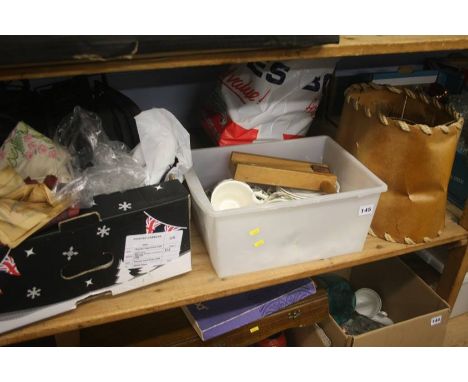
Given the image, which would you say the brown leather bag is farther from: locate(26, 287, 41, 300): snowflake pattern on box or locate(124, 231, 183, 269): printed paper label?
locate(26, 287, 41, 300): snowflake pattern on box

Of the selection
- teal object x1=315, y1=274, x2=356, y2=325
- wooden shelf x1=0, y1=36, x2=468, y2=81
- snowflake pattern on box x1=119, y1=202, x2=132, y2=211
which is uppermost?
wooden shelf x1=0, y1=36, x2=468, y2=81

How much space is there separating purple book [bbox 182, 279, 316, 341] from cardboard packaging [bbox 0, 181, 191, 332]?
0.26 metres

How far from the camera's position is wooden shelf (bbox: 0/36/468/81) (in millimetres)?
637

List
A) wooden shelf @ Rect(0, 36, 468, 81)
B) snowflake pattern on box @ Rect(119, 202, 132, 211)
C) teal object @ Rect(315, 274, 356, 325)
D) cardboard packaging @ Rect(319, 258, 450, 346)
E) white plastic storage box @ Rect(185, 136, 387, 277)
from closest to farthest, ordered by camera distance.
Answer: wooden shelf @ Rect(0, 36, 468, 81) < snowflake pattern on box @ Rect(119, 202, 132, 211) < white plastic storage box @ Rect(185, 136, 387, 277) < cardboard packaging @ Rect(319, 258, 450, 346) < teal object @ Rect(315, 274, 356, 325)

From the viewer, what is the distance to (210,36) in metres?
0.66

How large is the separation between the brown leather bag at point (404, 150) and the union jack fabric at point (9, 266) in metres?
0.81

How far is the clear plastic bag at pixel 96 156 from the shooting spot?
780 mm

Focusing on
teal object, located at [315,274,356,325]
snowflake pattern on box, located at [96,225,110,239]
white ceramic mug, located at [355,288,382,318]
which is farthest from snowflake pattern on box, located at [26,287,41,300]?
white ceramic mug, located at [355,288,382,318]

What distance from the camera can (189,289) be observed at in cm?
89

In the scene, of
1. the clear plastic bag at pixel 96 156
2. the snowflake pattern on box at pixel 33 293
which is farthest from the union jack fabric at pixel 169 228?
the snowflake pattern on box at pixel 33 293

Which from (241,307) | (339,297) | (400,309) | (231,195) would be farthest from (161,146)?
(400,309)

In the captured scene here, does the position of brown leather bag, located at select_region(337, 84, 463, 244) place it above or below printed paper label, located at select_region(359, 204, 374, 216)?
above

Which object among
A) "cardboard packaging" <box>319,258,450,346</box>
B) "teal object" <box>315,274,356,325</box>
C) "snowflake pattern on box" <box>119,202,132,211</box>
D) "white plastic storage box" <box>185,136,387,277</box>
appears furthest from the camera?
"teal object" <box>315,274,356,325</box>

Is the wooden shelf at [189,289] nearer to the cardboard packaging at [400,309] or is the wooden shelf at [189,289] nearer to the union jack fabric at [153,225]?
the union jack fabric at [153,225]
